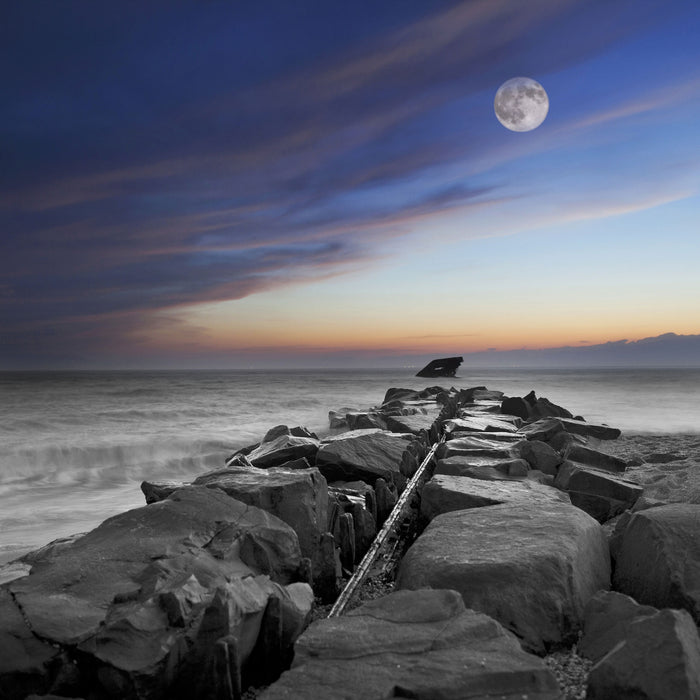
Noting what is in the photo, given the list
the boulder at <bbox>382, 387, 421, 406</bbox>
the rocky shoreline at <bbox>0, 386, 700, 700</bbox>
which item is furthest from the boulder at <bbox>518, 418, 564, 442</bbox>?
the boulder at <bbox>382, 387, 421, 406</bbox>

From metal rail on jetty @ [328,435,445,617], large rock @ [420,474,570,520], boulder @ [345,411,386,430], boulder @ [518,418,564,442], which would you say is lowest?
metal rail on jetty @ [328,435,445,617]

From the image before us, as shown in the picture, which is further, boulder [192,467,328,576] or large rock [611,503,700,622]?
boulder [192,467,328,576]

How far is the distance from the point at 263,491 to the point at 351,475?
1.75 meters

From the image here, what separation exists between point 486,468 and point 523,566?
2632mm

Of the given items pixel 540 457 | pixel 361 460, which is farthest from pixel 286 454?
pixel 540 457

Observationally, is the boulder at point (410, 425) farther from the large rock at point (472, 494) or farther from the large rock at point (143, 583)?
the large rock at point (143, 583)

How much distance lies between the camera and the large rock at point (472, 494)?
405 centimetres

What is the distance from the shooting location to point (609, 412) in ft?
68.9

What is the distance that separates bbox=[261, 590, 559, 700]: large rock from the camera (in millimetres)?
1757

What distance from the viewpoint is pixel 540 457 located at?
632 centimetres

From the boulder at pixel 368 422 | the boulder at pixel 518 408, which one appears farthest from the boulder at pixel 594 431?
the boulder at pixel 368 422

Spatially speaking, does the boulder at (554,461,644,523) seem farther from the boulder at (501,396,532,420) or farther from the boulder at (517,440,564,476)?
the boulder at (501,396,532,420)

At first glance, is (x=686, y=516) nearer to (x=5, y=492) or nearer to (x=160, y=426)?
(x=5, y=492)

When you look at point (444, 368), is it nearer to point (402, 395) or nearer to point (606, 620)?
point (402, 395)
